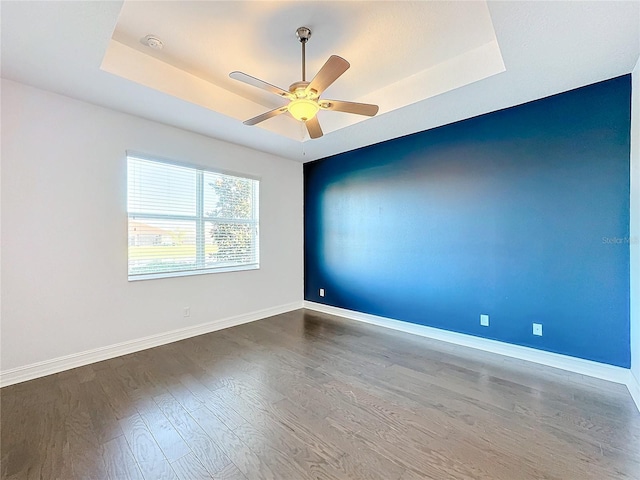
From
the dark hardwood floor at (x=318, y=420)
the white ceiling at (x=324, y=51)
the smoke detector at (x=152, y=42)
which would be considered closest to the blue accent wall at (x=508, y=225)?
the white ceiling at (x=324, y=51)

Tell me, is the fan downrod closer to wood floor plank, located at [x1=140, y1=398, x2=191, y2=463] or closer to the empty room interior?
the empty room interior

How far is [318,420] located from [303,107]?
92.3 inches

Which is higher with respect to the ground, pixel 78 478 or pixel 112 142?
pixel 112 142

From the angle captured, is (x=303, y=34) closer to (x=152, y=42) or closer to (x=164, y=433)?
(x=152, y=42)

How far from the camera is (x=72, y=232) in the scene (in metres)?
2.75

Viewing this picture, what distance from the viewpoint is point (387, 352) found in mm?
3121

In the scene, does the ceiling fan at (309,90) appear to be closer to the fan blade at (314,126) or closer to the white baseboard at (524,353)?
the fan blade at (314,126)

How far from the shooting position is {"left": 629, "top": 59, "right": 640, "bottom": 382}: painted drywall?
218 centimetres

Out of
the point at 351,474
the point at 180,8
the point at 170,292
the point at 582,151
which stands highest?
the point at 180,8

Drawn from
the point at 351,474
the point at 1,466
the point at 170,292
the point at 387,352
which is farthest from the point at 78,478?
the point at 387,352

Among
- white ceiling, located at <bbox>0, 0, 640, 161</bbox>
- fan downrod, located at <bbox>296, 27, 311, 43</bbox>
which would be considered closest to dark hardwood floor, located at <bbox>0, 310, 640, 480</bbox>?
white ceiling, located at <bbox>0, 0, 640, 161</bbox>

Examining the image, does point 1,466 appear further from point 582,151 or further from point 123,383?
point 582,151

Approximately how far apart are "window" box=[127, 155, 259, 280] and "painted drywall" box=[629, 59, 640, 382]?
4137 mm

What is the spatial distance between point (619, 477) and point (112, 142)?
15.3ft
